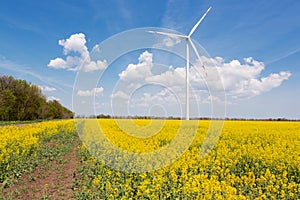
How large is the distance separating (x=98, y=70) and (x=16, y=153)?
5.03 meters

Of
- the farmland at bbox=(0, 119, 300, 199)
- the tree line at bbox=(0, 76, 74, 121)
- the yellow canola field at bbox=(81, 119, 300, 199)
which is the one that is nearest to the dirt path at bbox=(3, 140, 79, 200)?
the farmland at bbox=(0, 119, 300, 199)

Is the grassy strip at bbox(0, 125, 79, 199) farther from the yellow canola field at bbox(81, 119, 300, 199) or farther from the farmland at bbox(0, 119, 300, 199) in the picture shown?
the yellow canola field at bbox(81, 119, 300, 199)

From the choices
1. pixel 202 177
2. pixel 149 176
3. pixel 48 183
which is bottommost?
pixel 48 183

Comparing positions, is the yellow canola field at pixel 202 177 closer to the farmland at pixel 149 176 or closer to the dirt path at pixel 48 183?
the farmland at pixel 149 176

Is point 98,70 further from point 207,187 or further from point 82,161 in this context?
point 207,187

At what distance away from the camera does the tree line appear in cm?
5250

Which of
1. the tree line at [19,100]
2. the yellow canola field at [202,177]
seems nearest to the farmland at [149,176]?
the yellow canola field at [202,177]

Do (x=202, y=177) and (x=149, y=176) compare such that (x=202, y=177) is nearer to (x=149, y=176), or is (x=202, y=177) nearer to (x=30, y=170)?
(x=149, y=176)

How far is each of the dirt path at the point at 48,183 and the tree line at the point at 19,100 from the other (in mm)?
44717

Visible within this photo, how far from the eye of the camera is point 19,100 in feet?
197

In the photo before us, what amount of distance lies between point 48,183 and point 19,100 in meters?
56.5

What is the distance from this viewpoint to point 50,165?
12000 mm

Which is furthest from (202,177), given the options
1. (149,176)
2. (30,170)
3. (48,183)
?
(30,170)

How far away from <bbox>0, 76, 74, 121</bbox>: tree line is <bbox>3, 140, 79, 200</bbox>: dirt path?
147 feet
